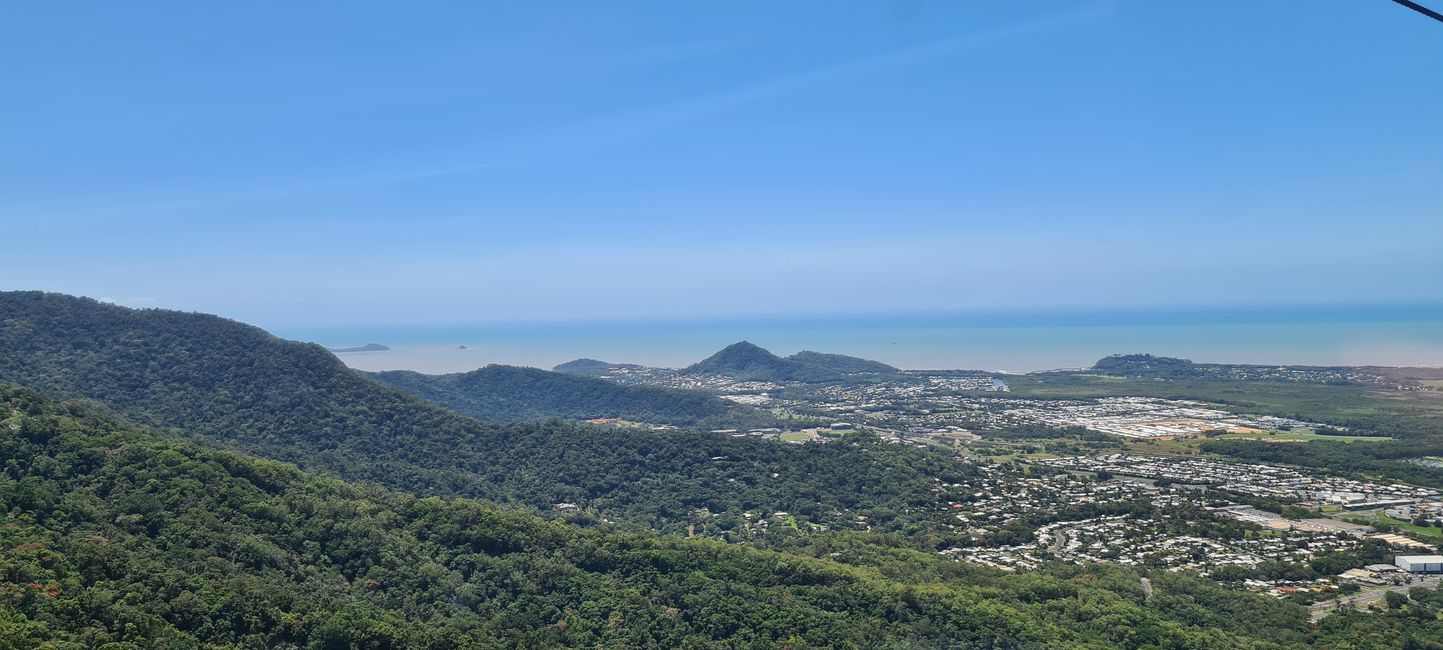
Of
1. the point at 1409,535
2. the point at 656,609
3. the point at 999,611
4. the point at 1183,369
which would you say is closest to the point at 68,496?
the point at 656,609

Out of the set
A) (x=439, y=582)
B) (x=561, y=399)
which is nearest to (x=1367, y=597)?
(x=439, y=582)

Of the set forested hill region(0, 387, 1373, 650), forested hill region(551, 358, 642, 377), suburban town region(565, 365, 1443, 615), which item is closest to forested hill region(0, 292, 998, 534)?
suburban town region(565, 365, 1443, 615)

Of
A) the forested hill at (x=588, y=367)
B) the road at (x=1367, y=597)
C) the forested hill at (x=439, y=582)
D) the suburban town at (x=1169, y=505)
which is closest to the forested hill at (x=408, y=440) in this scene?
the suburban town at (x=1169, y=505)

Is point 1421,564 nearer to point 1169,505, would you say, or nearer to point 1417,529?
point 1417,529

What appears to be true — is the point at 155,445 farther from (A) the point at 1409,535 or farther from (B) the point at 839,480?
(A) the point at 1409,535

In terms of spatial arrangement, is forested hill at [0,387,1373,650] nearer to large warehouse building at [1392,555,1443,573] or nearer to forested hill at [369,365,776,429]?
large warehouse building at [1392,555,1443,573]

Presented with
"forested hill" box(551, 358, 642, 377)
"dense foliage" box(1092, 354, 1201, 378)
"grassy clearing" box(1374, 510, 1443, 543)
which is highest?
"dense foliage" box(1092, 354, 1201, 378)
